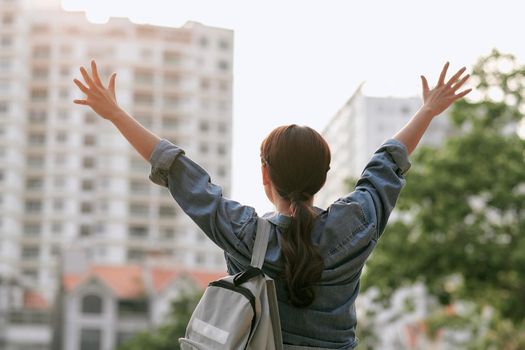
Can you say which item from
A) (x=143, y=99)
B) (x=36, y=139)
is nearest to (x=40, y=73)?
(x=36, y=139)

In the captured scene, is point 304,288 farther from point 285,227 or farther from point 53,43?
point 53,43

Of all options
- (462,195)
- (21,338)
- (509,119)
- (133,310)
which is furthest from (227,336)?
(21,338)

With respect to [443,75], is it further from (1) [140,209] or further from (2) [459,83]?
(1) [140,209]

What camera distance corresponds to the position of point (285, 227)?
7.63ft

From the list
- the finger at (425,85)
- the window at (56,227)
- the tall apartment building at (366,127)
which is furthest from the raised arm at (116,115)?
the tall apartment building at (366,127)

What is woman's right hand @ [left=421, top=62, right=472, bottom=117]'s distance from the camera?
2.76 meters

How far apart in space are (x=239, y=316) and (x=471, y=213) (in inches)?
548

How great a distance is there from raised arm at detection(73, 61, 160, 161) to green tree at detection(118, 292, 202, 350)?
40.0 m

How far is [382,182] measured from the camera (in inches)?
97.0

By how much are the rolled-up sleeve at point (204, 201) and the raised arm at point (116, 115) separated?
44mm

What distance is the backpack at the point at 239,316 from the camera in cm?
210

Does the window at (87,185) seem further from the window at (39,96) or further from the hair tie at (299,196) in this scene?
the hair tie at (299,196)

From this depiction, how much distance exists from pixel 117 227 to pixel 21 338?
1616 cm

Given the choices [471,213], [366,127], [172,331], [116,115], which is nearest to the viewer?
[116,115]
